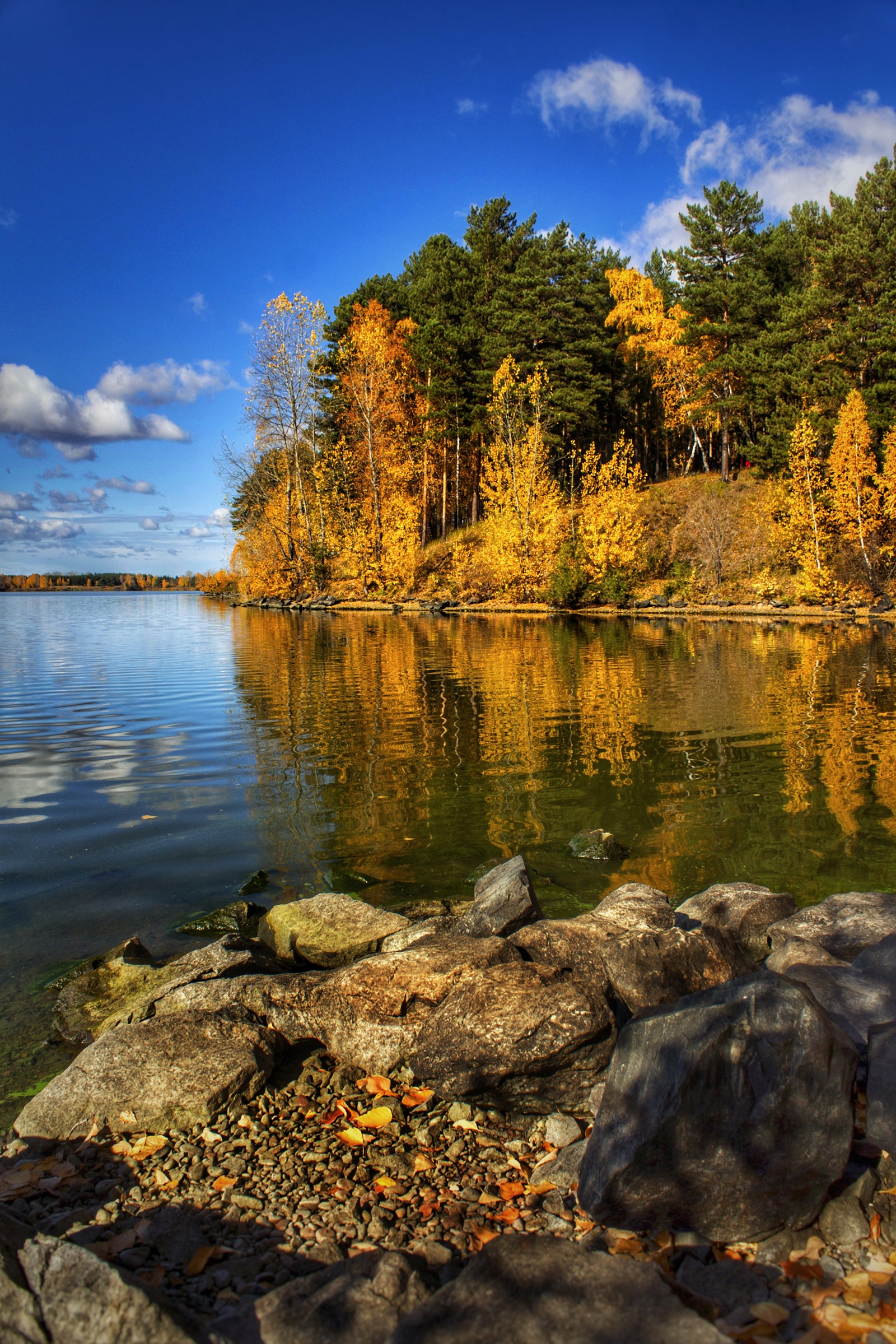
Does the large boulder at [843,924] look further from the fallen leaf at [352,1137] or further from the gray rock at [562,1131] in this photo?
the fallen leaf at [352,1137]

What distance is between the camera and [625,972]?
4.32 metres

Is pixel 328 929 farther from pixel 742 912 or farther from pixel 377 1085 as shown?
pixel 742 912

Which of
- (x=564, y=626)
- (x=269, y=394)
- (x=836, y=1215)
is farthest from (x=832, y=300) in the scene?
(x=836, y=1215)

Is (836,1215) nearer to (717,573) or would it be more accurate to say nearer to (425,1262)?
(425,1262)

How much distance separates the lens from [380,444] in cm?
5225

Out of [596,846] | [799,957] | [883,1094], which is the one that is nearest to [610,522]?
[596,846]

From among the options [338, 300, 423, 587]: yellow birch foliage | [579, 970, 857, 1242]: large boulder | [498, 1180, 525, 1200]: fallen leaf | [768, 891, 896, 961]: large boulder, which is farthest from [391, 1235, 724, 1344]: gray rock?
[338, 300, 423, 587]: yellow birch foliage

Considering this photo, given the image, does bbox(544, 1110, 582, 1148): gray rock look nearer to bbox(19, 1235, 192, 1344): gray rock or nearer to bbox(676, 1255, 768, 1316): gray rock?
bbox(676, 1255, 768, 1316): gray rock

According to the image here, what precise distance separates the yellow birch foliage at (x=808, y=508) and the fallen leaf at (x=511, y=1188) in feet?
135

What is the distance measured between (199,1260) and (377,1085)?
4.54ft

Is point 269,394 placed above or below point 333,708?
above

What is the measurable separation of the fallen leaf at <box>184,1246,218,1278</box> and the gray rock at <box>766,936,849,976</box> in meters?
3.21

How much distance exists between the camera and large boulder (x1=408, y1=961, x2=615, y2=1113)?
380cm

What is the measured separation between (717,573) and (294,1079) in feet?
148
